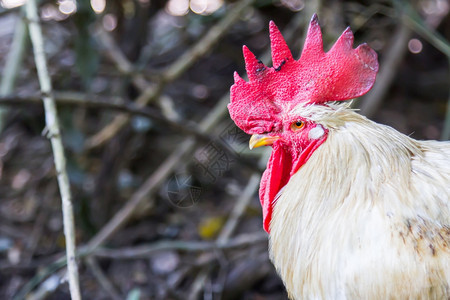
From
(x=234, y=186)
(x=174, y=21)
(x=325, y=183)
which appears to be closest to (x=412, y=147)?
(x=325, y=183)

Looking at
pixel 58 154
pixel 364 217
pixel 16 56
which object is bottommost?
pixel 364 217

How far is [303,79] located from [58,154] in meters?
1.11

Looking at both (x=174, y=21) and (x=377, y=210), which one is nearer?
(x=377, y=210)

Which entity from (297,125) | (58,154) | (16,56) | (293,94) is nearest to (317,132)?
(297,125)

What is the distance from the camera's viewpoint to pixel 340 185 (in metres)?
2.12

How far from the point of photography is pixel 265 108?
2332 millimetres

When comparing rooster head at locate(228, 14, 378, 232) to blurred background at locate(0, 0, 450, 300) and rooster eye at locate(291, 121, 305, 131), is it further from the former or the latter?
blurred background at locate(0, 0, 450, 300)

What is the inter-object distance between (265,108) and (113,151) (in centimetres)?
263

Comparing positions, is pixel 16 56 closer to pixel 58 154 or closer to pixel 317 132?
pixel 58 154

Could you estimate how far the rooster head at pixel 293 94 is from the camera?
88.5 inches

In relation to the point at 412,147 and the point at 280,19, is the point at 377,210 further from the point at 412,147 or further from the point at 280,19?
the point at 280,19

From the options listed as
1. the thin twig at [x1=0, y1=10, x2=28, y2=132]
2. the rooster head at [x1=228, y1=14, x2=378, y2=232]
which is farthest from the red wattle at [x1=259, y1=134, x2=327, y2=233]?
the thin twig at [x1=0, y1=10, x2=28, y2=132]

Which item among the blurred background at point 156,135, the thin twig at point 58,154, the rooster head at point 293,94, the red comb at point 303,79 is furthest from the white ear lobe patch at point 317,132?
the blurred background at point 156,135

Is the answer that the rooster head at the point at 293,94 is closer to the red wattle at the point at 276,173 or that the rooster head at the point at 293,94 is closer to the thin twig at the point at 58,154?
the red wattle at the point at 276,173
